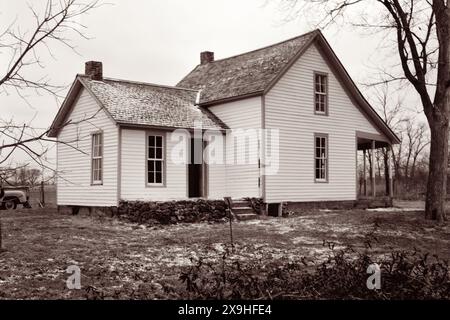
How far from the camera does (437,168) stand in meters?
17.8

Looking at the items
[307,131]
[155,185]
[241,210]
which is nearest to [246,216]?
[241,210]

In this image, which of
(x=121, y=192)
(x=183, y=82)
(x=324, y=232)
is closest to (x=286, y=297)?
(x=324, y=232)

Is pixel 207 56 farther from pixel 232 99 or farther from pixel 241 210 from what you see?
pixel 241 210

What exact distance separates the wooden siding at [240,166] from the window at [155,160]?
240 centimetres

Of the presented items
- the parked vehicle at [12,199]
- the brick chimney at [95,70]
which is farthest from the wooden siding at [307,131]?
the parked vehicle at [12,199]

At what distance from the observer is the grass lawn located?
810 cm

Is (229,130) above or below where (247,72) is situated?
below

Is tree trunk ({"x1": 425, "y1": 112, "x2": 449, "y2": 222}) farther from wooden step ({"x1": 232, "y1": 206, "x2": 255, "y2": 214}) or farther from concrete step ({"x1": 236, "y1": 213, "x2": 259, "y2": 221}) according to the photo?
wooden step ({"x1": 232, "y1": 206, "x2": 255, "y2": 214})

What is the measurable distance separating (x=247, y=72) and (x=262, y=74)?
1342 mm

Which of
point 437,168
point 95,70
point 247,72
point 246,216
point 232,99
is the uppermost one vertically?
point 247,72

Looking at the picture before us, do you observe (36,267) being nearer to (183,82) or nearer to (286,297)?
(286,297)

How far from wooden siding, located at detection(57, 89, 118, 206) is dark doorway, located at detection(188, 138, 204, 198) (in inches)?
123

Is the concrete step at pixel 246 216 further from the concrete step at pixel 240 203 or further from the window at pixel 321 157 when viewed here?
the window at pixel 321 157
